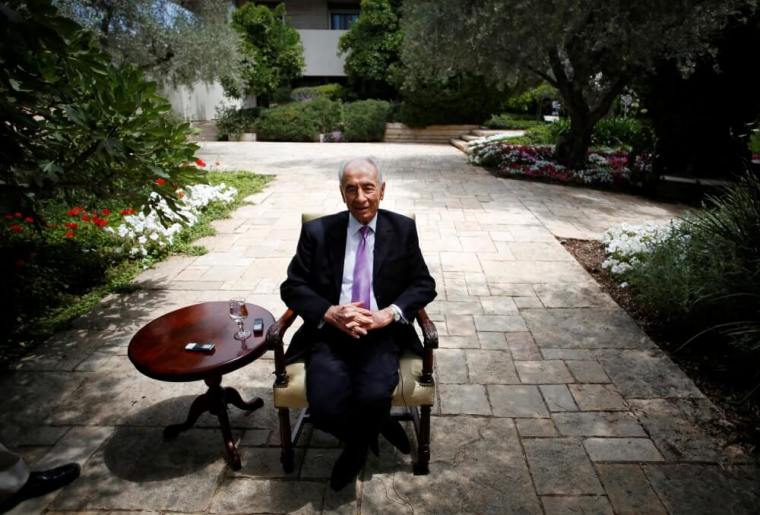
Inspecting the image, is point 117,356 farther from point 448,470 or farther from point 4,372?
point 448,470

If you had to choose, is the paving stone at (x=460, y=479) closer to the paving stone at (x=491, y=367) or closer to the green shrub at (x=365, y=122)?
the paving stone at (x=491, y=367)

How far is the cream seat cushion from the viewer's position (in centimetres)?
231

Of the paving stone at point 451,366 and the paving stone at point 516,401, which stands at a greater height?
the paving stone at point 451,366

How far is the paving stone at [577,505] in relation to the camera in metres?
2.24

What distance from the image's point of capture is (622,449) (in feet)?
8.64

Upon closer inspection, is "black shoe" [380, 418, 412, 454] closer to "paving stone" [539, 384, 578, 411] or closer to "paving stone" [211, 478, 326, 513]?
"paving stone" [211, 478, 326, 513]

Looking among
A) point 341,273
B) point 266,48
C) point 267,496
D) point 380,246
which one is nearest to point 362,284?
point 341,273

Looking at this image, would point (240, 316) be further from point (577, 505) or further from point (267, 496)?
point (577, 505)

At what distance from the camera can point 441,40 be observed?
10062 mm

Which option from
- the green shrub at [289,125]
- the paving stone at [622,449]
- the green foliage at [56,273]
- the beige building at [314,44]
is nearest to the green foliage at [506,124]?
the green shrub at [289,125]

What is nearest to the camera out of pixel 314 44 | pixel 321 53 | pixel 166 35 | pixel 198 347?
pixel 198 347

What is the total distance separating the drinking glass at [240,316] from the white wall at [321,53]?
83.1 feet

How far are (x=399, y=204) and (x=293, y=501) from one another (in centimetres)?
644

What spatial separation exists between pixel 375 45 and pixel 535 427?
22.0 metres
